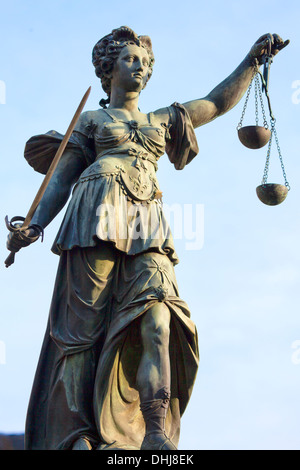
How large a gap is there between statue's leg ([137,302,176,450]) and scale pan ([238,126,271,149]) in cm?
246

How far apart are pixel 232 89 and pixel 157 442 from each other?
163 inches

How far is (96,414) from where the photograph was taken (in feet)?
39.0

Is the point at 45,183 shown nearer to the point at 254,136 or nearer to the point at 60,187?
the point at 60,187

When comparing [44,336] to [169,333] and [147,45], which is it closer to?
[169,333]

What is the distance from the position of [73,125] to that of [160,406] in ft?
9.50

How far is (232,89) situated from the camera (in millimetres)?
13602

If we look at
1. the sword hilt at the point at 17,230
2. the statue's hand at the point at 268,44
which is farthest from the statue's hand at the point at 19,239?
the statue's hand at the point at 268,44

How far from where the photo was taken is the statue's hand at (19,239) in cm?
1248

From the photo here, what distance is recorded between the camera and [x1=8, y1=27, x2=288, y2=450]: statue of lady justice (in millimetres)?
11898

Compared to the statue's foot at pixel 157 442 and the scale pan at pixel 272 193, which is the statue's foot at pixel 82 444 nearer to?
the statue's foot at pixel 157 442

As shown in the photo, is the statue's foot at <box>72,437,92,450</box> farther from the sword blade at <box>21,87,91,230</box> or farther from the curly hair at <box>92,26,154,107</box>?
the curly hair at <box>92,26,154,107</box>

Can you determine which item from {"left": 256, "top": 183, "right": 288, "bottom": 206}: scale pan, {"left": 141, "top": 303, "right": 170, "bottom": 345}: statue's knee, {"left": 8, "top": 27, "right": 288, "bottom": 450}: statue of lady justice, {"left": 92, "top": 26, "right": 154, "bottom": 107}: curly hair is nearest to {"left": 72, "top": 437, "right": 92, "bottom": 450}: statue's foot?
{"left": 8, "top": 27, "right": 288, "bottom": 450}: statue of lady justice
